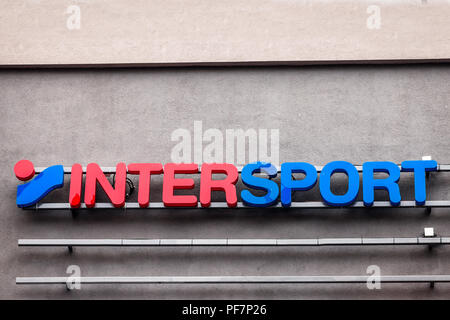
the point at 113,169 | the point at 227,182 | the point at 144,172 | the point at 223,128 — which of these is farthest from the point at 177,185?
the point at 223,128

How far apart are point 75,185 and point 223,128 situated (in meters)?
2.57

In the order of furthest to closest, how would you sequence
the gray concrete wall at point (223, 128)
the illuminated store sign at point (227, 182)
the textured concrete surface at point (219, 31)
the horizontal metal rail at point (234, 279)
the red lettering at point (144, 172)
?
1. the textured concrete surface at point (219, 31)
2. the gray concrete wall at point (223, 128)
3. the red lettering at point (144, 172)
4. the illuminated store sign at point (227, 182)
5. the horizontal metal rail at point (234, 279)

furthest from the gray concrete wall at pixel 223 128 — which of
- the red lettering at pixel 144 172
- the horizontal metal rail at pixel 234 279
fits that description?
the red lettering at pixel 144 172

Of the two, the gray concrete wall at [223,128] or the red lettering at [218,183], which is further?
the gray concrete wall at [223,128]

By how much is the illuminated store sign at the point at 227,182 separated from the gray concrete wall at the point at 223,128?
1.39 feet

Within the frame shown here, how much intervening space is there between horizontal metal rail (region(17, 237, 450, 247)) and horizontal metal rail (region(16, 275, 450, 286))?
497 mm

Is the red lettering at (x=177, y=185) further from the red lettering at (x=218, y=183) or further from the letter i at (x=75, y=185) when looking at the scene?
the letter i at (x=75, y=185)

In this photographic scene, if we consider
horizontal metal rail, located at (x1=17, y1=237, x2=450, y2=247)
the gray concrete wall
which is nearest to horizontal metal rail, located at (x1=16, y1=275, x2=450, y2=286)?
the gray concrete wall

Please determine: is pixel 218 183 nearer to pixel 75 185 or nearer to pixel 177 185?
pixel 177 185

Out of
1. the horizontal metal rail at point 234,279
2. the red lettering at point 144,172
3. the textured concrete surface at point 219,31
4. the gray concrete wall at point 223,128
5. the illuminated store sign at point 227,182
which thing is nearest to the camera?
the horizontal metal rail at point 234,279

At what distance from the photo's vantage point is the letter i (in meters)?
7.87

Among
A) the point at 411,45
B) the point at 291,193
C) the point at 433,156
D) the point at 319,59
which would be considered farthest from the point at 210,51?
the point at 433,156

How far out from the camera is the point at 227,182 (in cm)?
780

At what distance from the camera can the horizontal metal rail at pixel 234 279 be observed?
24.8ft
